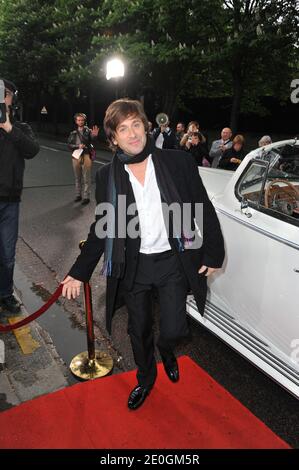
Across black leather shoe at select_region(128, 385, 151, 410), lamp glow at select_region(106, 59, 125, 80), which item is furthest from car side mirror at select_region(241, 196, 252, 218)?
lamp glow at select_region(106, 59, 125, 80)

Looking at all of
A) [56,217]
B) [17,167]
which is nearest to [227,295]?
[17,167]

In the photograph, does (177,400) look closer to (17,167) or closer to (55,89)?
(17,167)

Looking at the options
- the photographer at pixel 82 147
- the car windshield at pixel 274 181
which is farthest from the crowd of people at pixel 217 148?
the car windshield at pixel 274 181

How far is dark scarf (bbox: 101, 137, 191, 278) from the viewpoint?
7.89ft

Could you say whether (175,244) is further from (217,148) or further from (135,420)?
(217,148)

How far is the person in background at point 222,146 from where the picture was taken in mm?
7918

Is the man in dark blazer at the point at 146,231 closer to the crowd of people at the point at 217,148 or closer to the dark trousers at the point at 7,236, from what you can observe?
the dark trousers at the point at 7,236

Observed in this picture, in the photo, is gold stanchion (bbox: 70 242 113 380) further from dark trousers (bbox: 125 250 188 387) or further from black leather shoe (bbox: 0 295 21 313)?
black leather shoe (bbox: 0 295 21 313)

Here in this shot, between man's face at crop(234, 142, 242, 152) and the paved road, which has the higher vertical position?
man's face at crop(234, 142, 242, 152)

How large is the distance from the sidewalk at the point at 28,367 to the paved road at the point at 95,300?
0.25m

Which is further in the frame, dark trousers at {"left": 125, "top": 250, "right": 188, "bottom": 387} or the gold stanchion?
the gold stanchion

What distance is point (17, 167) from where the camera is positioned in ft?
Result: 12.2
